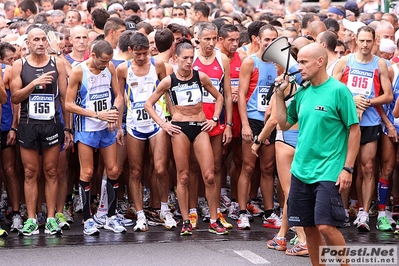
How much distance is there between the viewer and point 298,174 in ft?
26.5

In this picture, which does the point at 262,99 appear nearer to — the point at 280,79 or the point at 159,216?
the point at 159,216

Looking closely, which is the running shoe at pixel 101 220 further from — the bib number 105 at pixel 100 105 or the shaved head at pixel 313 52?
the shaved head at pixel 313 52

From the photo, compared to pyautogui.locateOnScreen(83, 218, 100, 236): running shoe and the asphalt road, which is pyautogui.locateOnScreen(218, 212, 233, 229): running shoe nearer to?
the asphalt road

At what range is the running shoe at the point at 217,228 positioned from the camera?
34.8 ft

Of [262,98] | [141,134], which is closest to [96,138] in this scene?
[141,134]

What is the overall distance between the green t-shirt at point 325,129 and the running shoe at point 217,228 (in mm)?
2747

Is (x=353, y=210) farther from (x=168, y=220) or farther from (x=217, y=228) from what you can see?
(x=168, y=220)

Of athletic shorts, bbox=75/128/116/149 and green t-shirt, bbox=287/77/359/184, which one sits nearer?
green t-shirt, bbox=287/77/359/184

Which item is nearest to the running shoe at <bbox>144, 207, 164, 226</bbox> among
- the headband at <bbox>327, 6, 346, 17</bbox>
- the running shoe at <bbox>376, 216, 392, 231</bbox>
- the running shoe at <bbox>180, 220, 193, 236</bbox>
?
the running shoe at <bbox>180, 220, 193, 236</bbox>

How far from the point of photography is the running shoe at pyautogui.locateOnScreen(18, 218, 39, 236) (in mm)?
10540

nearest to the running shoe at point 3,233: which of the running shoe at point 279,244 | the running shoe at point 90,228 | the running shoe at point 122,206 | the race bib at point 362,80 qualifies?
the running shoe at point 90,228

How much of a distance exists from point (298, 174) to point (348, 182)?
480mm

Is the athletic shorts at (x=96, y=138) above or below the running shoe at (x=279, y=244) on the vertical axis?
above

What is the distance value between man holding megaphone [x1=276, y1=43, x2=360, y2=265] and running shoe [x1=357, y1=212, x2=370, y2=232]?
2.96 meters
